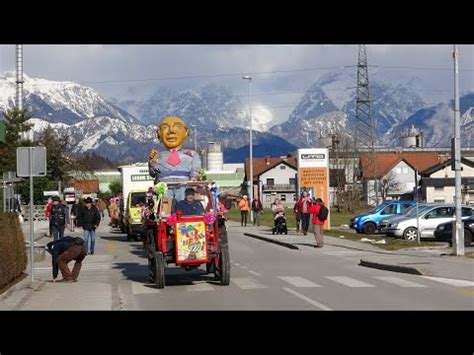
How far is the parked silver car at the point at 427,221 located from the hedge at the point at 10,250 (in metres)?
18.4

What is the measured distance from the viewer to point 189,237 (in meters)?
17.3

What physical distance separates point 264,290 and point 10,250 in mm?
A: 5164

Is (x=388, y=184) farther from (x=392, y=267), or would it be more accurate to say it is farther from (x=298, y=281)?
(x=298, y=281)

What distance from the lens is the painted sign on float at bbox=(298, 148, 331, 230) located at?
42000mm

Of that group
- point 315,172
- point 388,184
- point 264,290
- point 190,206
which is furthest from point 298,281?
point 388,184

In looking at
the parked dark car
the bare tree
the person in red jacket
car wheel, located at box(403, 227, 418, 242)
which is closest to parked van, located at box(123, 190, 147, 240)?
the person in red jacket

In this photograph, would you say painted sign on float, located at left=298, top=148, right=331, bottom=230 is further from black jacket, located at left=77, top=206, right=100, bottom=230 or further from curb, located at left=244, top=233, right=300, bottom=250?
black jacket, located at left=77, top=206, right=100, bottom=230

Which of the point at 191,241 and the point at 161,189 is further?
the point at 161,189

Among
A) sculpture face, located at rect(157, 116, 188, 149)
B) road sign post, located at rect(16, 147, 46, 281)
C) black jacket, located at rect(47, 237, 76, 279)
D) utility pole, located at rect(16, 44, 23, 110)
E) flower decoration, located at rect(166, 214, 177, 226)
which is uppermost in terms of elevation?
utility pole, located at rect(16, 44, 23, 110)

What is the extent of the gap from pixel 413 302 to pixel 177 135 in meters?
14.6

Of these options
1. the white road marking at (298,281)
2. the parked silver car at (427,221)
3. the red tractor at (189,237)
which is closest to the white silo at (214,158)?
the parked silver car at (427,221)

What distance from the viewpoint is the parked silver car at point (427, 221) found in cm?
3369

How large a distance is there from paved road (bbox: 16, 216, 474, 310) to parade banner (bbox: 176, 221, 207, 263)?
660 mm
